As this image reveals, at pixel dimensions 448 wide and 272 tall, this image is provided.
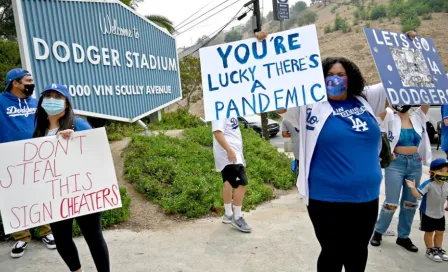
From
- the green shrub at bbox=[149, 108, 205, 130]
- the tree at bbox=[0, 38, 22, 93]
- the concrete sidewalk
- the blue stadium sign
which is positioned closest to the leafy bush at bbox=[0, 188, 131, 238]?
the concrete sidewalk

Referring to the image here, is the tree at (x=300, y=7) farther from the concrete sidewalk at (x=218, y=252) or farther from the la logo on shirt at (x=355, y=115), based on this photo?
the la logo on shirt at (x=355, y=115)

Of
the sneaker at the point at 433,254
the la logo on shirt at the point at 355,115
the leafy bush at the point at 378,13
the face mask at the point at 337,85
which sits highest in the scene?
the leafy bush at the point at 378,13

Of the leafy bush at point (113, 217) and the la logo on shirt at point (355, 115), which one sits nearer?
the la logo on shirt at point (355, 115)

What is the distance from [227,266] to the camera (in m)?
3.22

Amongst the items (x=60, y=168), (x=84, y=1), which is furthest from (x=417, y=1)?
(x=60, y=168)

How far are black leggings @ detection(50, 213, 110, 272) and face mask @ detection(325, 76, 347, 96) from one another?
1.81 m

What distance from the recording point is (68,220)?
2539 mm

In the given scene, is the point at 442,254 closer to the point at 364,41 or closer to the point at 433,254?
the point at 433,254

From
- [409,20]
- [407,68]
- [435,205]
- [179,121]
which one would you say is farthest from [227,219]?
[409,20]

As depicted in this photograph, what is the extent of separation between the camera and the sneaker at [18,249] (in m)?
3.36

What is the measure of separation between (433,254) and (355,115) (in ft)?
6.72

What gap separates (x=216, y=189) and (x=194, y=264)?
2.01 metres

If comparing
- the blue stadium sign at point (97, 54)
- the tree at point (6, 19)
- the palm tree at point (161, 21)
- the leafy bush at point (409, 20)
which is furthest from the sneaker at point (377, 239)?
the leafy bush at point (409, 20)

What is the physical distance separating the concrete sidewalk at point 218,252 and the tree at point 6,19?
29.2 ft
